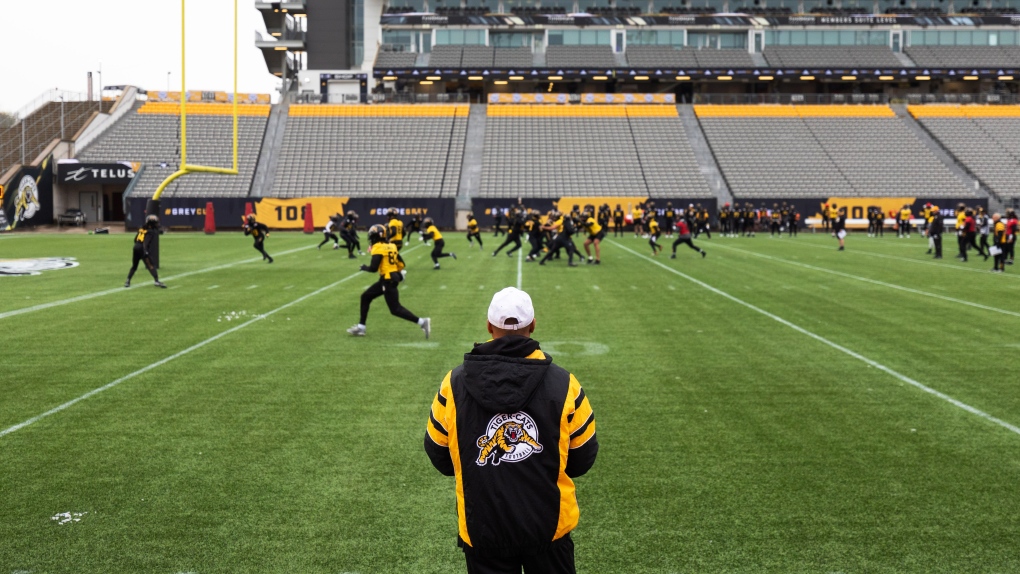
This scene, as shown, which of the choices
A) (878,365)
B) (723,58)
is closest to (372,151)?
(723,58)

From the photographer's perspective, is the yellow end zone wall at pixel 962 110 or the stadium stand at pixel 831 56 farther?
the stadium stand at pixel 831 56

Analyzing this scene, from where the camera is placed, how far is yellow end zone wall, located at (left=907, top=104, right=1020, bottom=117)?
190 ft

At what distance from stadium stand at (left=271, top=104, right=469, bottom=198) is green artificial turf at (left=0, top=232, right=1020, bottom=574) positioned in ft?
115

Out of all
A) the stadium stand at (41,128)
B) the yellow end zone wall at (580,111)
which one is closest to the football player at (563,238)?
the yellow end zone wall at (580,111)

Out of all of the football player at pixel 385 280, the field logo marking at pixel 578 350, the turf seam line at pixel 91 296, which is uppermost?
the football player at pixel 385 280

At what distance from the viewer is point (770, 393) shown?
842cm

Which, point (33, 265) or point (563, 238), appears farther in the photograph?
point (563, 238)

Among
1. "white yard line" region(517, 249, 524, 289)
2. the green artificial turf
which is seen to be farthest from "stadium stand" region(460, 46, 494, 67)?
the green artificial turf

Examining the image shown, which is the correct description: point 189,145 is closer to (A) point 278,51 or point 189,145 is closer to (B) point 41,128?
(B) point 41,128

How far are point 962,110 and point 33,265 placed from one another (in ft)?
188

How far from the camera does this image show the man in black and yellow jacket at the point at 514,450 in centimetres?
308

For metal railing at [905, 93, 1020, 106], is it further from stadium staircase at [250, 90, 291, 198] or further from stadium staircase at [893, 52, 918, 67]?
stadium staircase at [250, 90, 291, 198]

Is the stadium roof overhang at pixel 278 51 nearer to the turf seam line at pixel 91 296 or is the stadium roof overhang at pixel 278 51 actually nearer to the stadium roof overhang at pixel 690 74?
the stadium roof overhang at pixel 690 74

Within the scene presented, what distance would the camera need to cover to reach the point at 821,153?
176 feet
